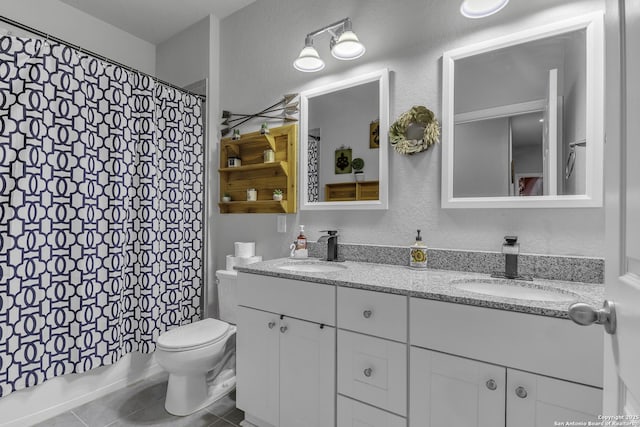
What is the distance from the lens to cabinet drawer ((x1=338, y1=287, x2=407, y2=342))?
1.18m

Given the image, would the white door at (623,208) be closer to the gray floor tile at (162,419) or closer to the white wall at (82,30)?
the gray floor tile at (162,419)

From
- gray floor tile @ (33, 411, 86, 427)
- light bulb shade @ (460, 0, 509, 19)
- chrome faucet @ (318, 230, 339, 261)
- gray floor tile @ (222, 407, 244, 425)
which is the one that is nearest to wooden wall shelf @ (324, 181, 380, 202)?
chrome faucet @ (318, 230, 339, 261)

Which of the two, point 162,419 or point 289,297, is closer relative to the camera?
point 289,297

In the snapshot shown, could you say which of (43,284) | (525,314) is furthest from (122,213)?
(525,314)

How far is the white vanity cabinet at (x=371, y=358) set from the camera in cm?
118

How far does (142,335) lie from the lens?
2.14 meters

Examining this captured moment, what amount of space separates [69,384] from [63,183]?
1.17 metres

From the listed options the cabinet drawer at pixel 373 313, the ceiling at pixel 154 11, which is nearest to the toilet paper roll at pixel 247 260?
the cabinet drawer at pixel 373 313

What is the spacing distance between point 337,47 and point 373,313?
4.59 feet

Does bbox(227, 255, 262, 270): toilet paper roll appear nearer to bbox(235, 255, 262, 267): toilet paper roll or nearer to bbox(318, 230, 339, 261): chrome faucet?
bbox(235, 255, 262, 267): toilet paper roll

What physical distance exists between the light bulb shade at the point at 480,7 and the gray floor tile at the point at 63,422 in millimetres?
2820

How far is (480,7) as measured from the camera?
135cm

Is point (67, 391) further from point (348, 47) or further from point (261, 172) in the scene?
point (348, 47)

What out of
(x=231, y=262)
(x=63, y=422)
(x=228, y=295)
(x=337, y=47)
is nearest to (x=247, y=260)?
(x=231, y=262)
